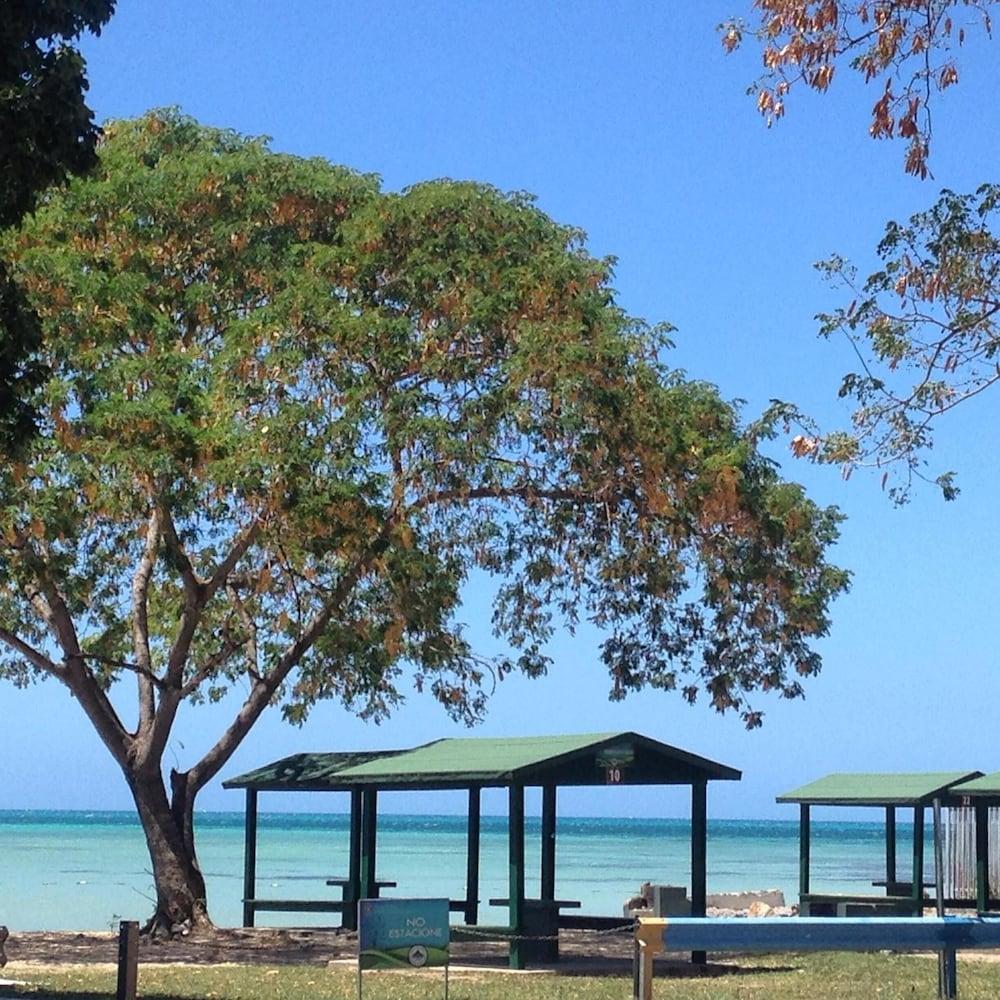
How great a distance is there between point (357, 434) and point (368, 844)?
582cm

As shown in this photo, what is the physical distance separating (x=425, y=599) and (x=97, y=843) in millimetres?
85037

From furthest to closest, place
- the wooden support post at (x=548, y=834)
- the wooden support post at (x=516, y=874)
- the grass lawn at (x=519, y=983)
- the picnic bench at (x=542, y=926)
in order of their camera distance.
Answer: the wooden support post at (x=548, y=834), the picnic bench at (x=542, y=926), the wooden support post at (x=516, y=874), the grass lawn at (x=519, y=983)

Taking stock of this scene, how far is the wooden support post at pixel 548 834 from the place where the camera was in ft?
83.1

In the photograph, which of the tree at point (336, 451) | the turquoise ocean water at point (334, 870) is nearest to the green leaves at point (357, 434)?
the tree at point (336, 451)

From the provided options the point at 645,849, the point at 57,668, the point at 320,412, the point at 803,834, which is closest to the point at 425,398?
the point at 320,412

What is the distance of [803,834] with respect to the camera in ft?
112

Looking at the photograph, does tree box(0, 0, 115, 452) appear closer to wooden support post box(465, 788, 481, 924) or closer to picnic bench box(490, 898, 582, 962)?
picnic bench box(490, 898, 582, 962)

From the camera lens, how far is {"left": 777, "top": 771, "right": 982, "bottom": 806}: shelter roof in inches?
1228

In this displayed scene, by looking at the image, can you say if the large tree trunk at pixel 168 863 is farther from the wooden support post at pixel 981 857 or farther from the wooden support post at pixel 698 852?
the wooden support post at pixel 981 857

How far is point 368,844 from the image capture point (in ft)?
86.3

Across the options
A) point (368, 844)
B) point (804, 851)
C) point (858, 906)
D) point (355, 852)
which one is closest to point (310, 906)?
point (355, 852)

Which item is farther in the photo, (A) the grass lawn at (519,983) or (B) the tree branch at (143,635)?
(B) the tree branch at (143,635)

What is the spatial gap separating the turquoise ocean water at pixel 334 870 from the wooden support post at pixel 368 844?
13338 millimetres

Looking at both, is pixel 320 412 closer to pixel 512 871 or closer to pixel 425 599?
pixel 425 599
